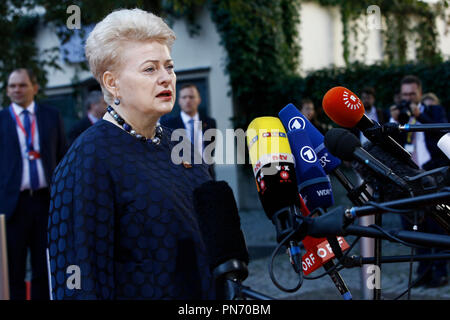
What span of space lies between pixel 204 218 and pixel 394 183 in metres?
0.54

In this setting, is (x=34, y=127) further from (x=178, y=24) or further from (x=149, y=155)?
(x=178, y=24)

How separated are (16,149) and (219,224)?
4.13m

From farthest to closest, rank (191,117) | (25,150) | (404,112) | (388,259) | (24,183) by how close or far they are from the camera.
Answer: (191,117), (404,112), (25,150), (24,183), (388,259)

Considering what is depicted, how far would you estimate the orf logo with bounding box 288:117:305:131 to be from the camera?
2.08m

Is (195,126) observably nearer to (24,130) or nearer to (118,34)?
(24,130)

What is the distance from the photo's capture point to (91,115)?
7148mm

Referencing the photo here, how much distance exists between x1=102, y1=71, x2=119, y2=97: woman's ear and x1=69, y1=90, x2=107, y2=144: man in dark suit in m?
3.95

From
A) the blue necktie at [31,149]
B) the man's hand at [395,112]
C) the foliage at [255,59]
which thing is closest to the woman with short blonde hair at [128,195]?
the blue necktie at [31,149]

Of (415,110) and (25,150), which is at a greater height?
(415,110)

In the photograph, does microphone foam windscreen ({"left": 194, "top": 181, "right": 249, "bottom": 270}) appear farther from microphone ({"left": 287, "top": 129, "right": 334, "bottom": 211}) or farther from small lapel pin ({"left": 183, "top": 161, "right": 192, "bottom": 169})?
small lapel pin ({"left": 183, "top": 161, "right": 192, "bottom": 169})

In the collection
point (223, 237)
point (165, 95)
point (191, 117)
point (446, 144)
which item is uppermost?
point (191, 117)

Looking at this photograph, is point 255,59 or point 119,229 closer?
point 119,229

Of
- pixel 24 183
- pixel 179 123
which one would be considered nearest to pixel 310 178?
pixel 24 183
